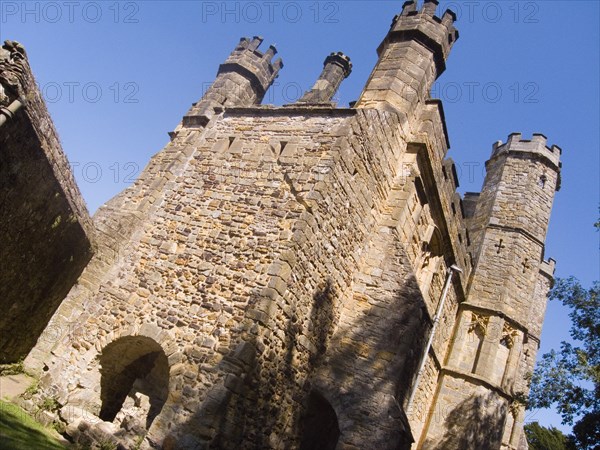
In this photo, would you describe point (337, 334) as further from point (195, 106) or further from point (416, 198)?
point (195, 106)

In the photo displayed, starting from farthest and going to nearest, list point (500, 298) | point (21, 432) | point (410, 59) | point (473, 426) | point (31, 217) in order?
point (500, 298) → point (473, 426) → point (410, 59) → point (31, 217) → point (21, 432)

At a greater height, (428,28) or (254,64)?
(254,64)

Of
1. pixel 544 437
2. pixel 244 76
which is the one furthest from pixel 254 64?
pixel 544 437

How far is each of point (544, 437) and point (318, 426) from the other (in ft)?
80.8

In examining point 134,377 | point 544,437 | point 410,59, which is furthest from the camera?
point 544,437

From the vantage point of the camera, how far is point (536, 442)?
27.2 metres

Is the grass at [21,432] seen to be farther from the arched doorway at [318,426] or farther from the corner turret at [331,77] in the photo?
the corner turret at [331,77]

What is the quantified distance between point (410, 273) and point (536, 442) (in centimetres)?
2415

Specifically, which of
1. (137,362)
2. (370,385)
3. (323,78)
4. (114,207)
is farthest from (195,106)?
(370,385)

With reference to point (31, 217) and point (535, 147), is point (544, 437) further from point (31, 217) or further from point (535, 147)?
point (31, 217)

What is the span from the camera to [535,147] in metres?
16.5

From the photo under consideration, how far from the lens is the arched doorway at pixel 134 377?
7969 mm

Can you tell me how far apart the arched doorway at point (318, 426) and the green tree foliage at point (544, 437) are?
72.2 ft

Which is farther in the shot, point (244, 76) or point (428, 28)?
point (244, 76)
